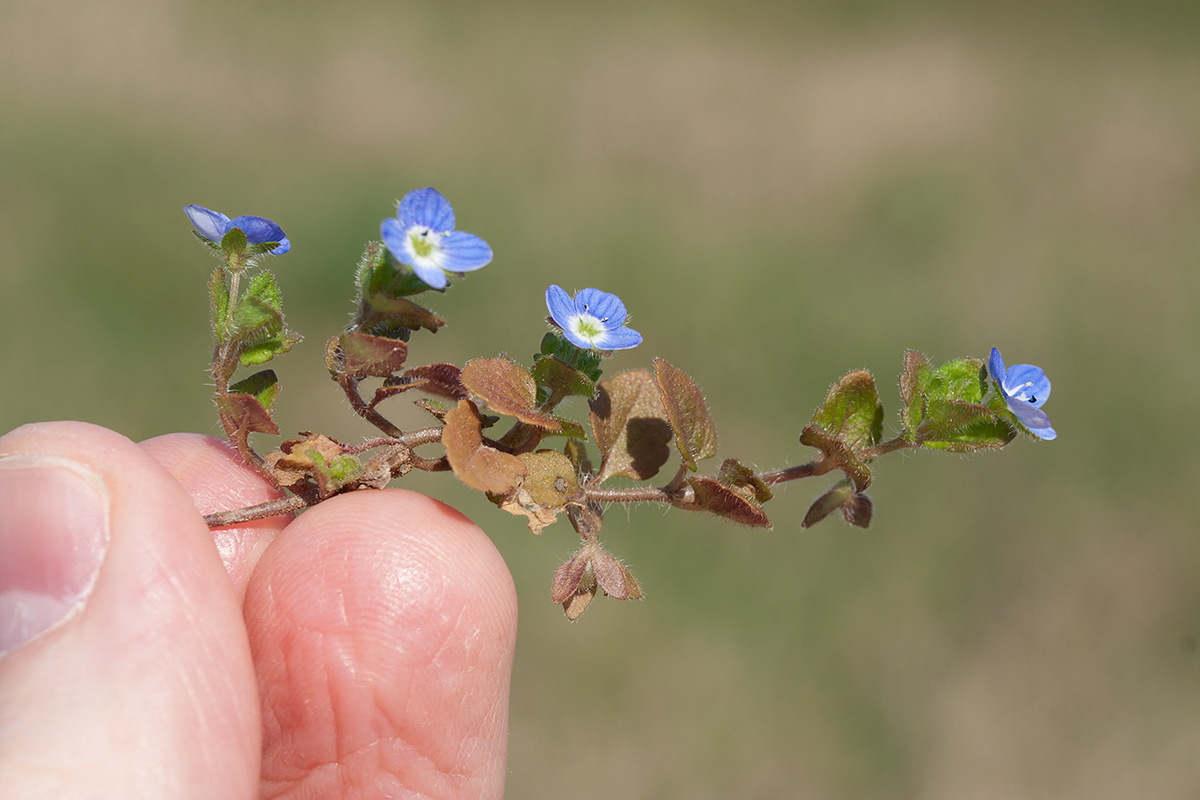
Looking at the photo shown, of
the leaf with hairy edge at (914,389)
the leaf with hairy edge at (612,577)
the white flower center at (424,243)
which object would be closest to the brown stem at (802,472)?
the leaf with hairy edge at (914,389)

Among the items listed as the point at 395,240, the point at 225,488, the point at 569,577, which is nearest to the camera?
the point at 395,240

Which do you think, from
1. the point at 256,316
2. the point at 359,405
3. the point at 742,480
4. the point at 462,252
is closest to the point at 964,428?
the point at 742,480

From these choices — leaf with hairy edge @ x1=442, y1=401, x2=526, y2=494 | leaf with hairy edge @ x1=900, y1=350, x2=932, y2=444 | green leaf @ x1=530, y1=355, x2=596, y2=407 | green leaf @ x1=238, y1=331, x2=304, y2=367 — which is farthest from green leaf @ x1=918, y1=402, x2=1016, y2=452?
green leaf @ x1=238, y1=331, x2=304, y2=367

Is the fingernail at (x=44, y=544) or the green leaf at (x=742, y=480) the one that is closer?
the fingernail at (x=44, y=544)

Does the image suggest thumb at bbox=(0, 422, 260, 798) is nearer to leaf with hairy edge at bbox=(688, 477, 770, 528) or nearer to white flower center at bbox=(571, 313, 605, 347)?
white flower center at bbox=(571, 313, 605, 347)

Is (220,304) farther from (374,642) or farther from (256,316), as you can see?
(374,642)

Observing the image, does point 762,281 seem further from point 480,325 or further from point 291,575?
point 291,575

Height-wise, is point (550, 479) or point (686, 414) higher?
point (686, 414)

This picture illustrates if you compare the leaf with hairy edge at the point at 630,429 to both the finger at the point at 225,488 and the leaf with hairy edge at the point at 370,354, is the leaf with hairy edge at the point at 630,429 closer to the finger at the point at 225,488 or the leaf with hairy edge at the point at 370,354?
the leaf with hairy edge at the point at 370,354
